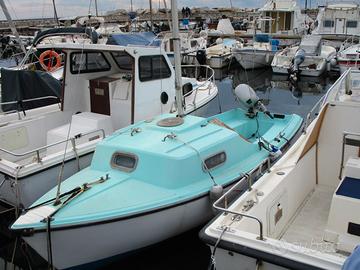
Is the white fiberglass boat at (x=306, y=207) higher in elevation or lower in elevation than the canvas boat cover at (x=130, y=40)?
lower

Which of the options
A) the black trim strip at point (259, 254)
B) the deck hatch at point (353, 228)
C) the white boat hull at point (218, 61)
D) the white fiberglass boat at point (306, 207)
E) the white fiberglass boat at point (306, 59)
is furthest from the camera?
the white boat hull at point (218, 61)

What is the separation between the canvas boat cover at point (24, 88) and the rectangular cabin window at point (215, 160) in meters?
4.33

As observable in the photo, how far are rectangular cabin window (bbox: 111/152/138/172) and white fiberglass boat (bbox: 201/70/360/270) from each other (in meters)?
1.75

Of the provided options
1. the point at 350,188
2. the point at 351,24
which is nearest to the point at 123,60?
the point at 350,188

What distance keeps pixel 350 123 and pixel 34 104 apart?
6306mm

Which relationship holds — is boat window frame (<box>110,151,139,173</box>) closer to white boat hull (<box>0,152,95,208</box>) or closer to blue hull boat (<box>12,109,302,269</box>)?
blue hull boat (<box>12,109,302,269</box>)

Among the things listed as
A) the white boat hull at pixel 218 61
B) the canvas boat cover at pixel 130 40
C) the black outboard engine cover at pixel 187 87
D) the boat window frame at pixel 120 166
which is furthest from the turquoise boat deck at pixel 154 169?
the white boat hull at pixel 218 61

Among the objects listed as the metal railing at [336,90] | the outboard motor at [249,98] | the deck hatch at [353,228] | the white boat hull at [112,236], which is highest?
the metal railing at [336,90]

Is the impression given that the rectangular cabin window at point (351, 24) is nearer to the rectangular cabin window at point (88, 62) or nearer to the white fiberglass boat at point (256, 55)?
the white fiberglass boat at point (256, 55)

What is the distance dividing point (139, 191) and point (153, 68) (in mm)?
3359

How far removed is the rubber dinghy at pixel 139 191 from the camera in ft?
14.0

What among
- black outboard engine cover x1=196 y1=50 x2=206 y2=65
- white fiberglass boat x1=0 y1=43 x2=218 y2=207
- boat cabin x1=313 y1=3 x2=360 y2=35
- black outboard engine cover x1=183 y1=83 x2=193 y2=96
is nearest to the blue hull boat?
white fiberglass boat x1=0 y1=43 x2=218 y2=207

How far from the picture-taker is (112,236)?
4426 mm

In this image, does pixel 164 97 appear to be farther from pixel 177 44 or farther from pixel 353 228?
pixel 353 228
